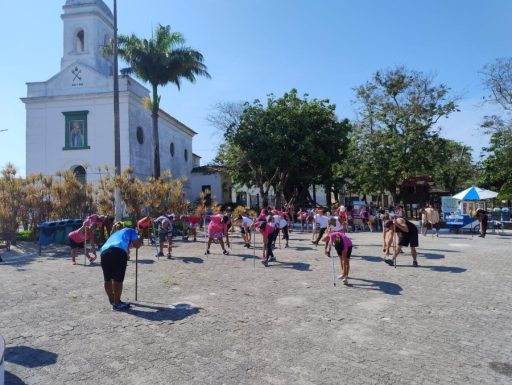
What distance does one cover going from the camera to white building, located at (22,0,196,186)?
29359 millimetres

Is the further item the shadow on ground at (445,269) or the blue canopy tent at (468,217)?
the blue canopy tent at (468,217)

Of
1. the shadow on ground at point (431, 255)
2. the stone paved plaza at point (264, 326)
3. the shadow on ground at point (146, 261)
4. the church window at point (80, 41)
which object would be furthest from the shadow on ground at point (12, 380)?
the church window at point (80, 41)

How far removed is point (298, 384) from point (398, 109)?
27866 millimetres

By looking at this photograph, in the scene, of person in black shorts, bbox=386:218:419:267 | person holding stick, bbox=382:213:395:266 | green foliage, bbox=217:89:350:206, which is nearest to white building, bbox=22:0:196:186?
green foliage, bbox=217:89:350:206

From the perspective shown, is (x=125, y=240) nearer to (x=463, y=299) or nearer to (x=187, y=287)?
(x=187, y=287)

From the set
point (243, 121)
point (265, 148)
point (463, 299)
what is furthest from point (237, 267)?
point (243, 121)

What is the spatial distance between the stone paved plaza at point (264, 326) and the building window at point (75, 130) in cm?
2131

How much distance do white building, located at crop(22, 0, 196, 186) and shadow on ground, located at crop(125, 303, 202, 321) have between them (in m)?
23.5

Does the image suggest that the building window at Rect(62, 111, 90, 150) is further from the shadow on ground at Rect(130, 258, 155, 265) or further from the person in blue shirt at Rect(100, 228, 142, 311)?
the person in blue shirt at Rect(100, 228, 142, 311)

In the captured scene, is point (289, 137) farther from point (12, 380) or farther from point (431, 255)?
point (12, 380)

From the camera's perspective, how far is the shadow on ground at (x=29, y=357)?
4758mm

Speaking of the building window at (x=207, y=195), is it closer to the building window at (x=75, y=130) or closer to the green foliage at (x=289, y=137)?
the green foliage at (x=289, y=137)

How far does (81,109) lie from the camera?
97.3ft

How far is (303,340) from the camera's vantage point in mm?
5363
